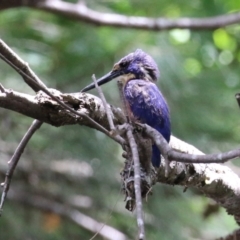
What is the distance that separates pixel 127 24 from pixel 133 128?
1.65 m

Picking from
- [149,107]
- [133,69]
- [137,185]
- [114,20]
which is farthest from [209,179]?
[114,20]

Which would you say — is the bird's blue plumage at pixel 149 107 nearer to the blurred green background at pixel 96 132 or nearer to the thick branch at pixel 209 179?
the thick branch at pixel 209 179

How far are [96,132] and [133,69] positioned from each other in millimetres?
990

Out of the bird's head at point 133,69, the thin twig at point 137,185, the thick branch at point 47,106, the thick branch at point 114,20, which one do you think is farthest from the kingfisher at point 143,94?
the thick branch at point 114,20

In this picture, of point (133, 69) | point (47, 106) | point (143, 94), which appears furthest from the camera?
point (133, 69)

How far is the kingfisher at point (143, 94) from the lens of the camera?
1.73 metres

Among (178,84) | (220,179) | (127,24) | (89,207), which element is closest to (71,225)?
(89,207)

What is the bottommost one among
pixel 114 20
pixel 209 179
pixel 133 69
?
pixel 209 179

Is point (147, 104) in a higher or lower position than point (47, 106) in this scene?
higher

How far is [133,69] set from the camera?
2082mm

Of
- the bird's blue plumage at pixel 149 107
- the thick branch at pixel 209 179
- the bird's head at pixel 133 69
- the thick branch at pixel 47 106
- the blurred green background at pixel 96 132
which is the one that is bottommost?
the thick branch at pixel 47 106

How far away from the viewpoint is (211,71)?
335 centimetres

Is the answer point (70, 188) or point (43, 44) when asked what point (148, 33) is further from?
point (70, 188)

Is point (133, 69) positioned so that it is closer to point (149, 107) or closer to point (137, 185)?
point (149, 107)
